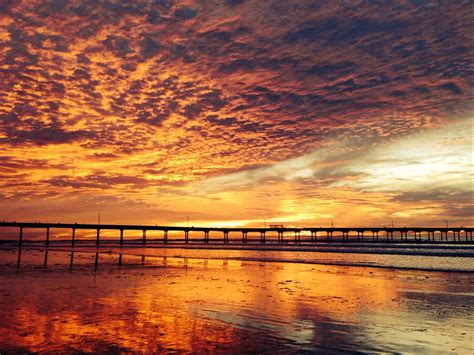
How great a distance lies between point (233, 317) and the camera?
11.8 m

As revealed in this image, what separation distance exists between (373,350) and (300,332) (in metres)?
2.11

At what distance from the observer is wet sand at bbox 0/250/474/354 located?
8742mm

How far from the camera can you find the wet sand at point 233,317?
8.74m

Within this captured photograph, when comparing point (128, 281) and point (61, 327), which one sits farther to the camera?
point (128, 281)

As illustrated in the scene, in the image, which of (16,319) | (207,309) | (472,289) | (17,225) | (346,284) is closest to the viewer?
(16,319)

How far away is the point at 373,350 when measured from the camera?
27.4ft

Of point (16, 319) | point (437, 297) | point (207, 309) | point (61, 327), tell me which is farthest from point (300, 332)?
point (437, 297)

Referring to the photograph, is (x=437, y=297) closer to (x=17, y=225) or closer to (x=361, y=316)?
(x=361, y=316)

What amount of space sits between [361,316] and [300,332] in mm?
3146

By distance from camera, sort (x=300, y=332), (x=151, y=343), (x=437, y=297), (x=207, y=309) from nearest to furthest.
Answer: (x=151, y=343), (x=300, y=332), (x=207, y=309), (x=437, y=297)

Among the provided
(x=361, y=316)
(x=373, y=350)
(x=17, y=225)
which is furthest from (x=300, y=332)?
(x=17, y=225)

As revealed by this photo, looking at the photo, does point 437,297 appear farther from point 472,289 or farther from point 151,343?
point 151,343

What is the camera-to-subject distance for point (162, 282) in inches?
817

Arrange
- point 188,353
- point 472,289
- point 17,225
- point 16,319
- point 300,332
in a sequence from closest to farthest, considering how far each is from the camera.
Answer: point 188,353 → point 300,332 → point 16,319 → point 472,289 → point 17,225
